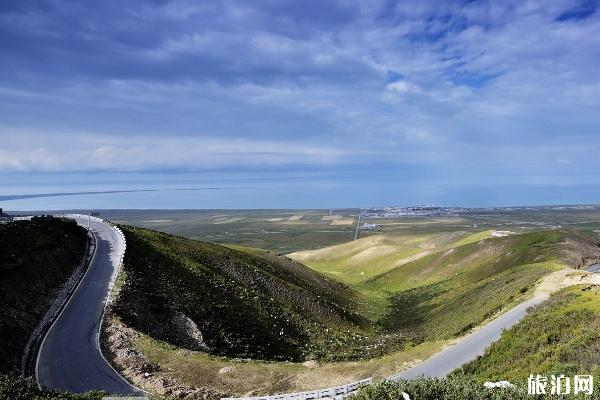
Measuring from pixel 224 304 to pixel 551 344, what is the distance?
29.7 m

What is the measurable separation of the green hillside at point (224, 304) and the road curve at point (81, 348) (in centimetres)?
221

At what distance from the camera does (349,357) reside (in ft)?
112

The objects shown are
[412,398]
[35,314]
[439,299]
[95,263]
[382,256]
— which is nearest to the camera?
[412,398]

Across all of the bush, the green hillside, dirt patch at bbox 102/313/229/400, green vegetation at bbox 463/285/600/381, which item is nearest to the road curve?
dirt patch at bbox 102/313/229/400

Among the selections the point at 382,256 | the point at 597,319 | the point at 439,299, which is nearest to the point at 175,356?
the point at 597,319

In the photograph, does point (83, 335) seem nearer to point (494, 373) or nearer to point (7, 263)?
point (7, 263)

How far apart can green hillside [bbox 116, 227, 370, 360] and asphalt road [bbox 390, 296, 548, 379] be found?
13519mm

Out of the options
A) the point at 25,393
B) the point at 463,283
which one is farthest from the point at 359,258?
the point at 25,393

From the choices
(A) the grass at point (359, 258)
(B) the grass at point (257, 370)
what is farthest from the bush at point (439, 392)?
(A) the grass at point (359, 258)

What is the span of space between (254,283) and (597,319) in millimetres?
38670

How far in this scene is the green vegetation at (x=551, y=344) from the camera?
73.9 feet

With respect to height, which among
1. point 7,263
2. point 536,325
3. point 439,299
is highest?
point 7,263

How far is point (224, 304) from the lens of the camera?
45906 mm

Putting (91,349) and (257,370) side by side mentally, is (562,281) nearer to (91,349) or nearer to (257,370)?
(257,370)
